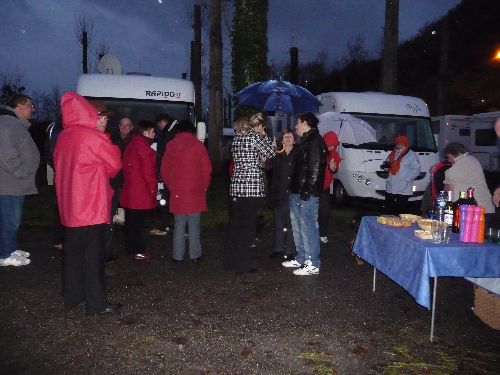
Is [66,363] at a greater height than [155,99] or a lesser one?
lesser

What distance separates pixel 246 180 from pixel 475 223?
2927mm

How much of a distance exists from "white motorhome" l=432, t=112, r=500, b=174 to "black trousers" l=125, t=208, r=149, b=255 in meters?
16.7

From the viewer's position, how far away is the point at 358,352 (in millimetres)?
4285

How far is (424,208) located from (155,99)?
6298 millimetres

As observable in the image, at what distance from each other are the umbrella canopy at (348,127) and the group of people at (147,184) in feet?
11.9

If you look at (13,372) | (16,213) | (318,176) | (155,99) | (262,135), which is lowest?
(13,372)

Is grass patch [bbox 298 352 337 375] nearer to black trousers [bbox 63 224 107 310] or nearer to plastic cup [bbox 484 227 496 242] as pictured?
plastic cup [bbox 484 227 496 242]

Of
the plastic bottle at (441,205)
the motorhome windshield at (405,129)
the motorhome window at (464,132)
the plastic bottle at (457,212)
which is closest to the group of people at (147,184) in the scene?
the plastic bottle at (441,205)

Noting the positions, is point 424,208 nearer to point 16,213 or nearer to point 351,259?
point 351,259

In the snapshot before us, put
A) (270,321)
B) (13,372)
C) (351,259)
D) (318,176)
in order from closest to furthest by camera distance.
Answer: (13,372) → (270,321) → (318,176) → (351,259)

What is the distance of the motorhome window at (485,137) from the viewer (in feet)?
69.2

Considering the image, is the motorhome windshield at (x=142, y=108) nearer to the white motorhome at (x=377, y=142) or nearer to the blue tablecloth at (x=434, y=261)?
the white motorhome at (x=377, y=142)

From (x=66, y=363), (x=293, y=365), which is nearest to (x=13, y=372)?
(x=66, y=363)

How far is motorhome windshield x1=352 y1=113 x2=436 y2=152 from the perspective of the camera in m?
12.6
